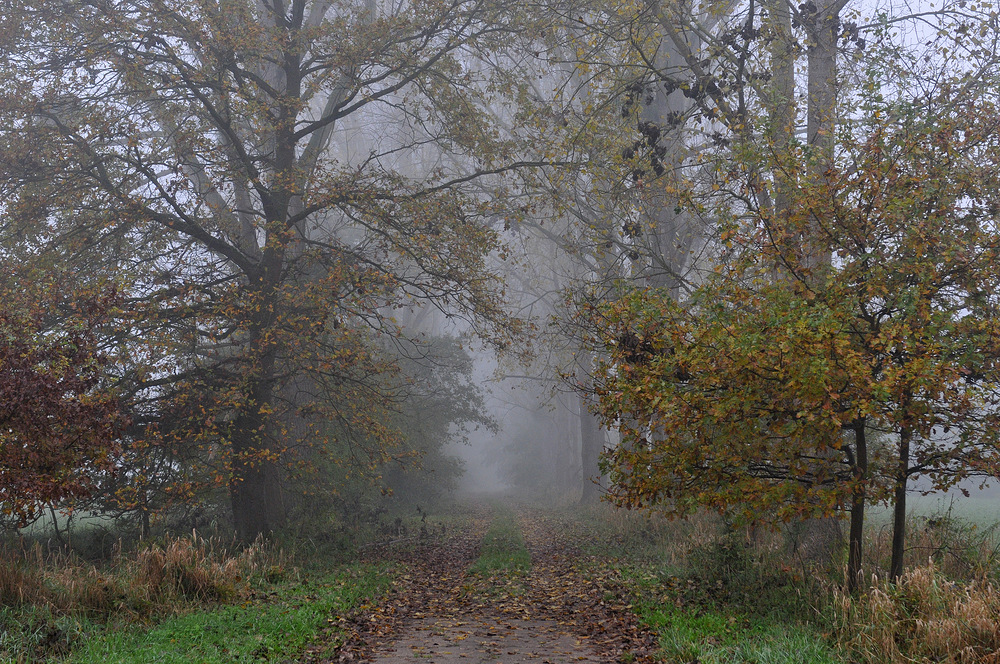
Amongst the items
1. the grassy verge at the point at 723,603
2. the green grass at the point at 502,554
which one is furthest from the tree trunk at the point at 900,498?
the green grass at the point at 502,554

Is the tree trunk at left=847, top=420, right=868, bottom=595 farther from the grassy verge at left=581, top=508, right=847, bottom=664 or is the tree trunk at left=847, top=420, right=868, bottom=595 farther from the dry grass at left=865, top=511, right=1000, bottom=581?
the grassy verge at left=581, top=508, right=847, bottom=664

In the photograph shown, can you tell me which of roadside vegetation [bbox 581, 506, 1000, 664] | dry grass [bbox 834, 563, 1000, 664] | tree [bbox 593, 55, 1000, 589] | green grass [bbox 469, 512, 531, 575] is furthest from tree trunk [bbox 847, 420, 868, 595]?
green grass [bbox 469, 512, 531, 575]

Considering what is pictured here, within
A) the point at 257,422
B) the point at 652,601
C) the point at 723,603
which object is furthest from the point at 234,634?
the point at 257,422

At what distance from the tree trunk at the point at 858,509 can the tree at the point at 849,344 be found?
0.03 meters

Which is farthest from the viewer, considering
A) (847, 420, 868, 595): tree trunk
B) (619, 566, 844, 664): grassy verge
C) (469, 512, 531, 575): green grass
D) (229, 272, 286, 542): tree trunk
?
(469, 512, 531, 575): green grass

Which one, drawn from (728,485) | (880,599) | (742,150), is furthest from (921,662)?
(742,150)

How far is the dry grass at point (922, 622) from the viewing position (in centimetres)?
531

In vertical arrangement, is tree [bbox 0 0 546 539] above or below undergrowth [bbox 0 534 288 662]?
above

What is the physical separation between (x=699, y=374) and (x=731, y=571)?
3.25 m

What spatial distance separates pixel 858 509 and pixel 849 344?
222 cm

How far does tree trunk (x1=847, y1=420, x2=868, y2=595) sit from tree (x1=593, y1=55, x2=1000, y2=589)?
26 mm

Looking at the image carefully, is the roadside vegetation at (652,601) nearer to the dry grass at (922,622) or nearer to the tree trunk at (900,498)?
the dry grass at (922,622)

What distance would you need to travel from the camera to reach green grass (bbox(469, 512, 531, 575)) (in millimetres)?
12773

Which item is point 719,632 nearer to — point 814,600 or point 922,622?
point 814,600
